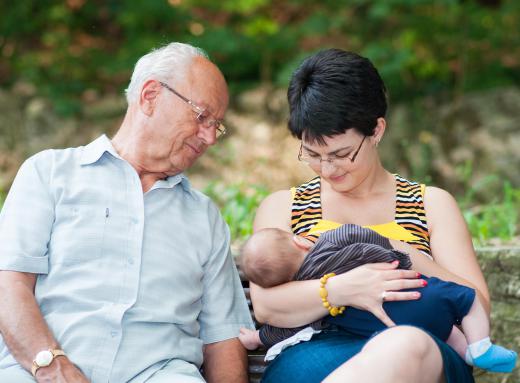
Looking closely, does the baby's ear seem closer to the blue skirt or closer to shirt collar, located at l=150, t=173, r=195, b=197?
the blue skirt

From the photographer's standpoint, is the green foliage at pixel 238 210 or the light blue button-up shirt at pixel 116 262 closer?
the light blue button-up shirt at pixel 116 262

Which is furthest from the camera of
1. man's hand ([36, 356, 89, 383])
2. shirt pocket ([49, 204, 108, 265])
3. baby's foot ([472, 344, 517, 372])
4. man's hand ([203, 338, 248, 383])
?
man's hand ([203, 338, 248, 383])

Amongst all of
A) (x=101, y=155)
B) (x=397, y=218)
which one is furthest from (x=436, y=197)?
(x=101, y=155)

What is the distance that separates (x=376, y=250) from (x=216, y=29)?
219 inches

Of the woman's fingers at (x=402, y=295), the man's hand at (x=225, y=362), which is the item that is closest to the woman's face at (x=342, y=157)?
the woman's fingers at (x=402, y=295)

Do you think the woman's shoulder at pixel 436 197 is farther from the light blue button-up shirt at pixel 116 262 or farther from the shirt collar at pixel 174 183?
the shirt collar at pixel 174 183

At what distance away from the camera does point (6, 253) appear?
2.58 m

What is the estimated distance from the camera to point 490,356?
2295 millimetres

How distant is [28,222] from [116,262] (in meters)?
0.34

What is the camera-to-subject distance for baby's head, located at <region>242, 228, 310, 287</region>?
2424mm

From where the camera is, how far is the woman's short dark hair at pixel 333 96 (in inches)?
105

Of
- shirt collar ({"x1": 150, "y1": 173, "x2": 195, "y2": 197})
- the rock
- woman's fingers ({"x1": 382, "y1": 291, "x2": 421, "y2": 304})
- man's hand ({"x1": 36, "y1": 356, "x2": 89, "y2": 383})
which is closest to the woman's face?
shirt collar ({"x1": 150, "y1": 173, "x2": 195, "y2": 197})

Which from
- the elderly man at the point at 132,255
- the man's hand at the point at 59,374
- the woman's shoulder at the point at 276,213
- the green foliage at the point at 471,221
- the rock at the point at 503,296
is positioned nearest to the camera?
the man's hand at the point at 59,374

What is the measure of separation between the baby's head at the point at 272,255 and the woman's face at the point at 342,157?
1.18 ft
